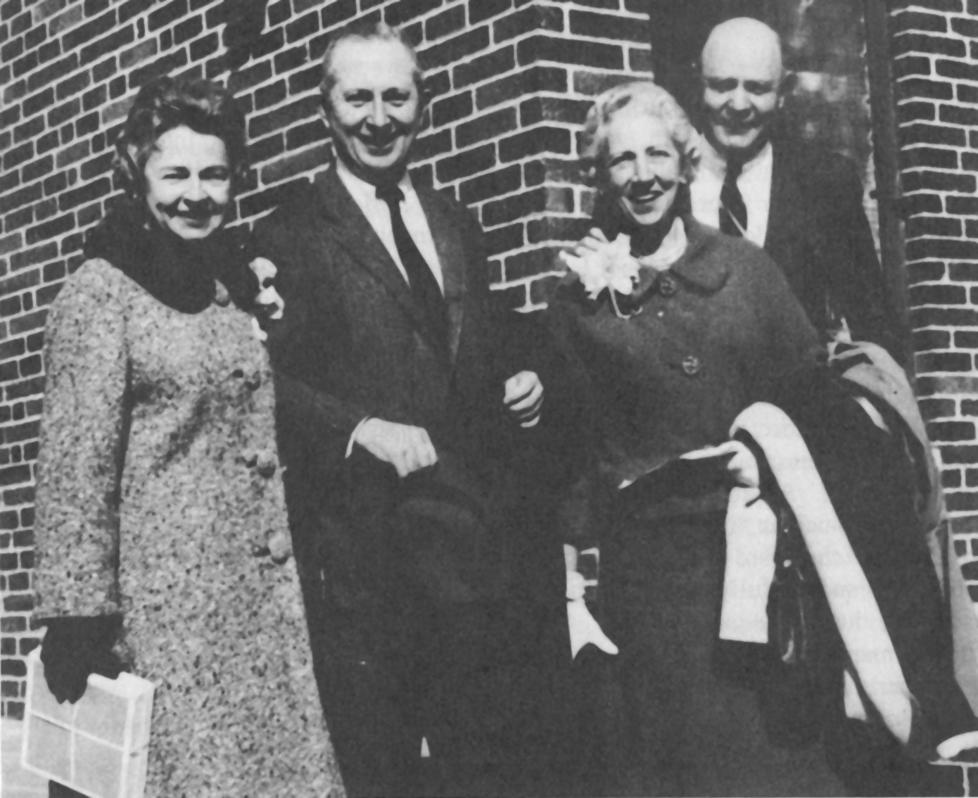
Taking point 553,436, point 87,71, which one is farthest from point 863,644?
point 87,71

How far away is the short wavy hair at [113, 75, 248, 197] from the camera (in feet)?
16.2

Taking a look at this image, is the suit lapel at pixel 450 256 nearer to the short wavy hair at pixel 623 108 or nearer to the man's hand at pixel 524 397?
the man's hand at pixel 524 397

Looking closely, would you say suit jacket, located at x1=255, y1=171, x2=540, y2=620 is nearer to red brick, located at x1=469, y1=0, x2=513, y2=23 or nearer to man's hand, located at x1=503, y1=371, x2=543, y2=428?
man's hand, located at x1=503, y1=371, x2=543, y2=428

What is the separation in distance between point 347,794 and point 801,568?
141 cm

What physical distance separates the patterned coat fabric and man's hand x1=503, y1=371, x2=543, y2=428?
0.73m

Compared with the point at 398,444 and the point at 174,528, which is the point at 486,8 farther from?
the point at 174,528

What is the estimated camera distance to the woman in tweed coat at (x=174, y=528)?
4.45 m

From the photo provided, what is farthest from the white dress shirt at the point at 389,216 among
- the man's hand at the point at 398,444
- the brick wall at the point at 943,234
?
the brick wall at the point at 943,234

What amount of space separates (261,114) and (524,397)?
5.34 ft

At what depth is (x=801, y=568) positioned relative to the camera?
5000mm

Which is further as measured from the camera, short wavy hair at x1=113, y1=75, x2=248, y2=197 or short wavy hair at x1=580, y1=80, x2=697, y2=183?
short wavy hair at x1=580, y1=80, x2=697, y2=183

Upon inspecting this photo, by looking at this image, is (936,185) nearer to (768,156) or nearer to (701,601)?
(768,156)

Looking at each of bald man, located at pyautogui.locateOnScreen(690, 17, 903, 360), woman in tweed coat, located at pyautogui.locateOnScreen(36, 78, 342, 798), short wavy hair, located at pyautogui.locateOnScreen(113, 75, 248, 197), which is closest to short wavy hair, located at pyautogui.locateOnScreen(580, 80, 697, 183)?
bald man, located at pyautogui.locateOnScreen(690, 17, 903, 360)

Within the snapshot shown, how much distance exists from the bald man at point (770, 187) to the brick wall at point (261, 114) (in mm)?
283
